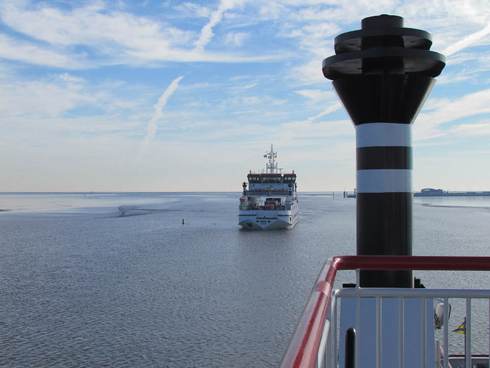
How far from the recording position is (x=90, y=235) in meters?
60.2

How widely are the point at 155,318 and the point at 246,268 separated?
1453 centimetres

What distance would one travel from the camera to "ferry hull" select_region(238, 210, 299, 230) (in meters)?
61.4

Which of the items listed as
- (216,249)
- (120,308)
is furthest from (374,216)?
(216,249)

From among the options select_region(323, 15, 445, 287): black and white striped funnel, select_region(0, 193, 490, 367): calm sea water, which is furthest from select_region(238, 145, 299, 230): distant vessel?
select_region(323, 15, 445, 287): black and white striped funnel

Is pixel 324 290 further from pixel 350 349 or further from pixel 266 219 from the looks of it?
pixel 266 219

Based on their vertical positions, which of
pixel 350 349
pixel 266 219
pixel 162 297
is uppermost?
pixel 350 349

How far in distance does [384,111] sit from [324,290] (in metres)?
2.72

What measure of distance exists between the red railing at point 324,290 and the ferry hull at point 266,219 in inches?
2286

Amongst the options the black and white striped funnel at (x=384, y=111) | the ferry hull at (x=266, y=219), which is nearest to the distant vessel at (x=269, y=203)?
the ferry hull at (x=266, y=219)

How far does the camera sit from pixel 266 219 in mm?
61906

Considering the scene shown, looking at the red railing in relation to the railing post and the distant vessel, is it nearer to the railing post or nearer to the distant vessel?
the railing post

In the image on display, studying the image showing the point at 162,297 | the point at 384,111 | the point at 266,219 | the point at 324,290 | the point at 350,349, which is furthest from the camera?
the point at 266,219

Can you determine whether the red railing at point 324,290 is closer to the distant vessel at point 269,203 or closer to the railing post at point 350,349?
the railing post at point 350,349

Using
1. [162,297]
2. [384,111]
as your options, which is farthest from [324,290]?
[162,297]
